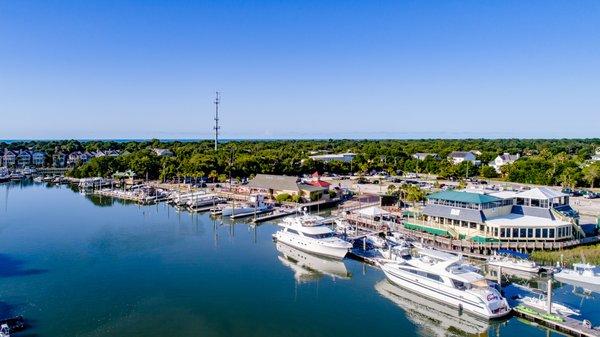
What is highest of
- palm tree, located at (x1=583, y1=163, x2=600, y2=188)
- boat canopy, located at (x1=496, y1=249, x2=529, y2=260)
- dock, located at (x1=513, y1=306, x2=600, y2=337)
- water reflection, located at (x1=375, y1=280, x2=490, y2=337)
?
palm tree, located at (x1=583, y1=163, x2=600, y2=188)

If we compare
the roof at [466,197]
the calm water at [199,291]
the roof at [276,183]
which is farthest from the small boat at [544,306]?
the roof at [276,183]

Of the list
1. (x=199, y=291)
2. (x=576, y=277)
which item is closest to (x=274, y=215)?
(x=199, y=291)

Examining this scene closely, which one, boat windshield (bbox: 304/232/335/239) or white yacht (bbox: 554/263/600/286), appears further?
boat windshield (bbox: 304/232/335/239)

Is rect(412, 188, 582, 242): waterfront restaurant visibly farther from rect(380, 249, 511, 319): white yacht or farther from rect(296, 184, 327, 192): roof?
rect(296, 184, 327, 192): roof

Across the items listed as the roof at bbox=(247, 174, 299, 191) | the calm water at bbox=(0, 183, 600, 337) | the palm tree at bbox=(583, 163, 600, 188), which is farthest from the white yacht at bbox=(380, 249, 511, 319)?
the palm tree at bbox=(583, 163, 600, 188)

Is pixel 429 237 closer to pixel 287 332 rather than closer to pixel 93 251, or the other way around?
pixel 287 332

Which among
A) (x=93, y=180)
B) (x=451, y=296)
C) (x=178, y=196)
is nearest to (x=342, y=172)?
(x=178, y=196)

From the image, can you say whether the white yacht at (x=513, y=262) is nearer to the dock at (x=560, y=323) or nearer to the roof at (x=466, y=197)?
the roof at (x=466, y=197)
